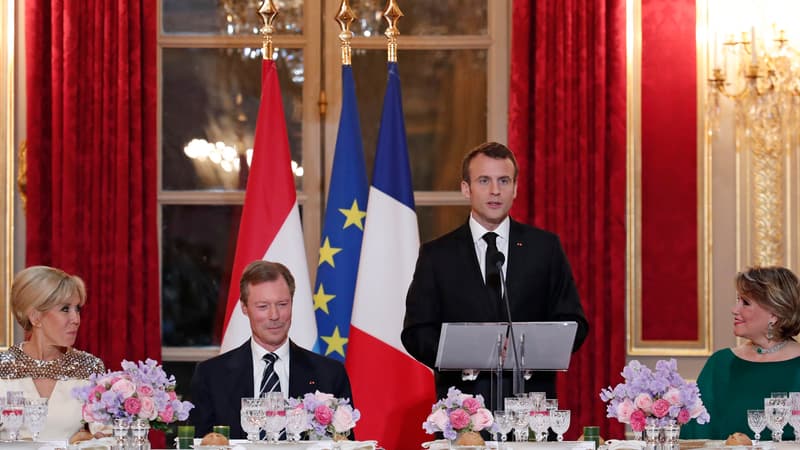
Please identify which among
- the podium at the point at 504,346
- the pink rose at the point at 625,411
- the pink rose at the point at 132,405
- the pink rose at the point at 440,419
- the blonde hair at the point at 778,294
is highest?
the blonde hair at the point at 778,294

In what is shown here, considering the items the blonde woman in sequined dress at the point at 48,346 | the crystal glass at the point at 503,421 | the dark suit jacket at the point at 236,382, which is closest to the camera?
the crystal glass at the point at 503,421

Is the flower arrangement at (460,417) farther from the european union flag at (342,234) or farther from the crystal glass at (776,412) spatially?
the european union flag at (342,234)

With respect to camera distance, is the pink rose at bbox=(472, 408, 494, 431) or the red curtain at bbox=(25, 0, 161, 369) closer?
the pink rose at bbox=(472, 408, 494, 431)

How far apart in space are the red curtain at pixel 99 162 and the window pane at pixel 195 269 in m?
0.26

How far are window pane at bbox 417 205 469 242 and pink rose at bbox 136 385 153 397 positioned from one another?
3.17 meters

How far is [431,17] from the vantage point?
6.43m

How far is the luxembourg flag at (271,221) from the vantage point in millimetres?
5527

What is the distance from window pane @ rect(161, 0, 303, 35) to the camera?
6.40 meters

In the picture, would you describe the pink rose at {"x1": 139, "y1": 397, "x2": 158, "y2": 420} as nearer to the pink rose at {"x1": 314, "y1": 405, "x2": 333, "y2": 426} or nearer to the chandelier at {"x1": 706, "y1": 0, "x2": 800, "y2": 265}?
the pink rose at {"x1": 314, "y1": 405, "x2": 333, "y2": 426}

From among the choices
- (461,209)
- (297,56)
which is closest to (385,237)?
(461,209)

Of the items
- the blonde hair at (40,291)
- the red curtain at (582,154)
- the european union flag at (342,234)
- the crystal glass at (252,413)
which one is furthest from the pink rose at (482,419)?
the red curtain at (582,154)

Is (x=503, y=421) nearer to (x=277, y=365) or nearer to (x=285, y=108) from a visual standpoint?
(x=277, y=365)

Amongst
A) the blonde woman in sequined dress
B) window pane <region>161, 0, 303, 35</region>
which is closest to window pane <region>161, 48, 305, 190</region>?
window pane <region>161, 0, 303, 35</region>

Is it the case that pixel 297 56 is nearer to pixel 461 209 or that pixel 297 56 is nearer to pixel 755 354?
pixel 461 209
